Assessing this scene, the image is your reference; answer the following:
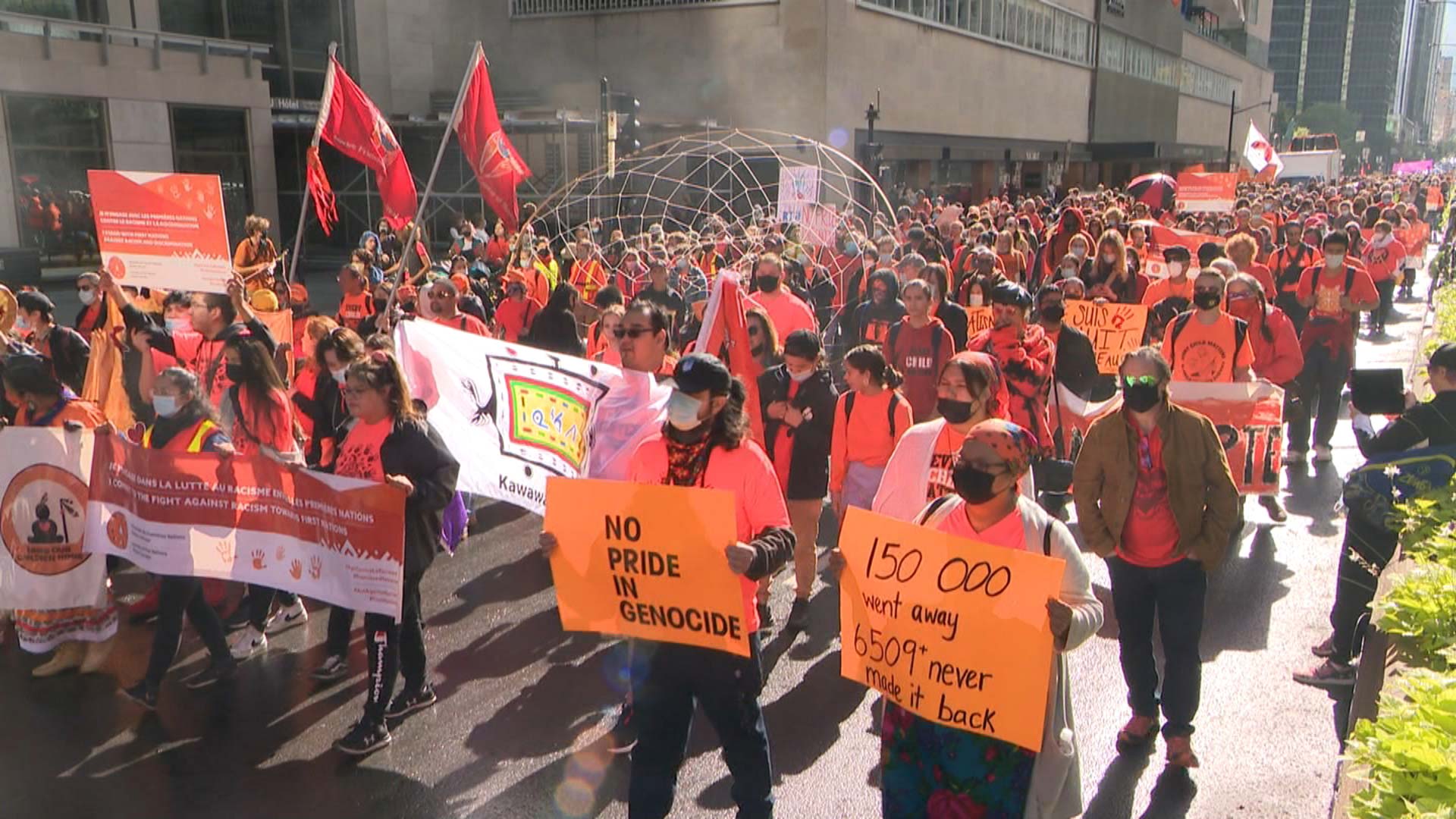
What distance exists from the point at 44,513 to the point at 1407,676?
20.3 feet

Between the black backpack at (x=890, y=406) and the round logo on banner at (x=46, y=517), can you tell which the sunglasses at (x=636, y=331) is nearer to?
the black backpack at (x=890, y=406)

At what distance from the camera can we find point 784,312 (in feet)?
30.7

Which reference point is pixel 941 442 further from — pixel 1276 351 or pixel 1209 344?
pixel 1276 351

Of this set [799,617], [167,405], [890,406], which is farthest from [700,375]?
[167,405]

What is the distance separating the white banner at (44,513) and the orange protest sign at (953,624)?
4.41m

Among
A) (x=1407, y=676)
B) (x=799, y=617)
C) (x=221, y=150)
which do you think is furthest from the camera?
(x=221, y=150)

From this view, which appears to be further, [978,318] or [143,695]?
[978,318]

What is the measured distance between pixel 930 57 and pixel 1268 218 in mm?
18602

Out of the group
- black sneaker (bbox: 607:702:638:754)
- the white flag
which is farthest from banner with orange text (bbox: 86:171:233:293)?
the white flag

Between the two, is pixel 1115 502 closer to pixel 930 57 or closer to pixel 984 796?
pixel 984 796

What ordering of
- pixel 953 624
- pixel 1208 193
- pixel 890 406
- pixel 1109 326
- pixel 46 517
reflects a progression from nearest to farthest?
pixel 953 624
pixel 46 517
pixel 890 406
pixel 1109 326
pixel 1208 193

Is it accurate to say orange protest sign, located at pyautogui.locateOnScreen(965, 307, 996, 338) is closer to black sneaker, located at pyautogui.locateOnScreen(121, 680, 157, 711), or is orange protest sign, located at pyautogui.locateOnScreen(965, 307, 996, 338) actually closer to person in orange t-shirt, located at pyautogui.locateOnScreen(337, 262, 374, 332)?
person in orange t-shirt, located at pyautogui.locateOnScreen(337, 262, 374, 332)

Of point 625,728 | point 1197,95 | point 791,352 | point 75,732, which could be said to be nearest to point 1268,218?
point 791,352

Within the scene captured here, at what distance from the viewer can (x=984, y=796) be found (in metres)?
3.62
